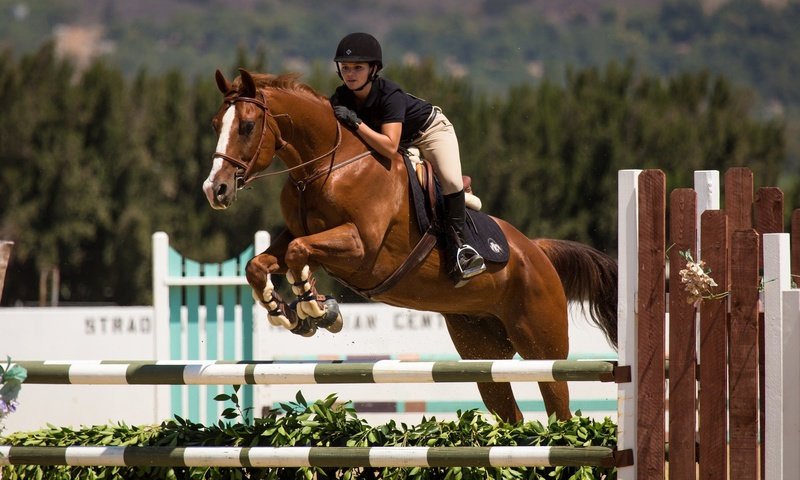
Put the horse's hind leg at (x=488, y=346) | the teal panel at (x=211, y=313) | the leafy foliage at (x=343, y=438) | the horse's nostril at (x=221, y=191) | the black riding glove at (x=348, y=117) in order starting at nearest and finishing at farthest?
the leafy foliage at (x=343, y=438), the horse's nostril at (x=221, y=191), the black riding glove at (x=348, y=117), the horse's hind leg at (x=488, y=346), the teal panel at (x=211, y=313)

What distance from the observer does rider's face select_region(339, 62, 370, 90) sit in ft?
15.7

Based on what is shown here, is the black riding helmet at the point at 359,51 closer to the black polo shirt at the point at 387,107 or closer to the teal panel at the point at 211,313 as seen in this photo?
the black polo shirt at the point at 387,107

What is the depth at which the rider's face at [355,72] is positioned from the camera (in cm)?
479

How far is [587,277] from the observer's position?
584cm

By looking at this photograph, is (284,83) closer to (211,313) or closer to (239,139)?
(239,139)

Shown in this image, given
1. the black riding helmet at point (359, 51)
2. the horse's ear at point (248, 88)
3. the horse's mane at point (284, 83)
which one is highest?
the black riding helmet at point (359, 51)

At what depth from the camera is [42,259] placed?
23.7 metres

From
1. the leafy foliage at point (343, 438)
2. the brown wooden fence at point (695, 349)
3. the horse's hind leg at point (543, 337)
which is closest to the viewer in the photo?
the brown wooden fence at point (695, 349)

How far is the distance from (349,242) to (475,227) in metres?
0.80

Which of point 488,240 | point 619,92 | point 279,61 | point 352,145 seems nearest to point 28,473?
point 352,145

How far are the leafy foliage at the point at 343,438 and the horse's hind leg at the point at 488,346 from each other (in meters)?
1.37

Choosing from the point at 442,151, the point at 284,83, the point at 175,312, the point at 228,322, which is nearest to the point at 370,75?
the point at 284,83

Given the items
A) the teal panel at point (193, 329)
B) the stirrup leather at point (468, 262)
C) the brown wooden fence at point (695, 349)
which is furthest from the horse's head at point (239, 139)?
the teal panel at point (193, 329)

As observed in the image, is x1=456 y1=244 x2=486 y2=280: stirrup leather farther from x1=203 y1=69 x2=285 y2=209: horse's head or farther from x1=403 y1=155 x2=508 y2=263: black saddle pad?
x1=203 y1=69 x2=285 y2=209: horse's head
